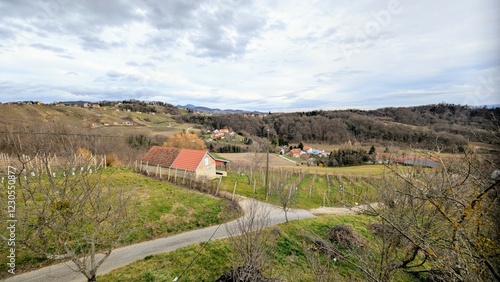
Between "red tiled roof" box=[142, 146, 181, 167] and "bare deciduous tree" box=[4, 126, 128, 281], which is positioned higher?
"bare deciduous tree" box=[4, 126, 128, 281]

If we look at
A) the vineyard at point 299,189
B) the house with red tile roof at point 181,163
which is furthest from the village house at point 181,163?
the vineyard at point 299,189

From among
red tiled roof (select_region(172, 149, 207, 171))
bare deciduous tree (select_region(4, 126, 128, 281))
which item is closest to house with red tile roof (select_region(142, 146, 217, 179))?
red tiled roof (select_region(172, 149, 207, 171))

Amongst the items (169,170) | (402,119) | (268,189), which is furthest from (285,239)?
(402,119)

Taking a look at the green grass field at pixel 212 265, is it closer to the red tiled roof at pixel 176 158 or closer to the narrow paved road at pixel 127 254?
the narrow paved road at pixel 127 254

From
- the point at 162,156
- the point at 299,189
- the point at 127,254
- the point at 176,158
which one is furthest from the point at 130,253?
the point at 299,189

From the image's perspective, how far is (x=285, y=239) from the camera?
12.4 m

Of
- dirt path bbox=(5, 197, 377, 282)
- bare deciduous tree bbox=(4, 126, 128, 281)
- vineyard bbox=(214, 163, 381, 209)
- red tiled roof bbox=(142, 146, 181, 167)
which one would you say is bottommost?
vineyard bbox=(214, 163, 381, 209)

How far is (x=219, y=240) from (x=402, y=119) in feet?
306

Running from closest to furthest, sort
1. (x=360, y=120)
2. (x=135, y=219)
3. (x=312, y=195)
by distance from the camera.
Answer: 1. (x=135, y=219)
2. (x=312, y=195)
3. (x=360, y=120)

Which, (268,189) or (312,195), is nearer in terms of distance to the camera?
(268,189)

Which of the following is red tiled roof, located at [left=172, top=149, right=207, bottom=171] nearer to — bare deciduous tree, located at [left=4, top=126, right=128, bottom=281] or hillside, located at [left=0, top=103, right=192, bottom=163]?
hillside, located at [left=0, top=103, right=192, bottom=163]

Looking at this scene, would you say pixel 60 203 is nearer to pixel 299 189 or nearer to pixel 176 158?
pixel 176 158

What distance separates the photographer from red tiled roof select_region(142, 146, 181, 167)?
2512cm

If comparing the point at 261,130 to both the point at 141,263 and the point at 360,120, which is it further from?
the point at 141,263
